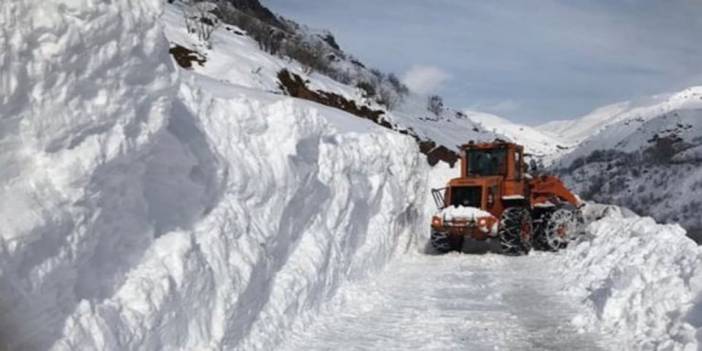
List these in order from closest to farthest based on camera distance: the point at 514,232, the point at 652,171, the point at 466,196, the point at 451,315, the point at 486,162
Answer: the point at 451,315, the point at 514,232, the point at 466,196, the point at 486,162, the point at 652,171

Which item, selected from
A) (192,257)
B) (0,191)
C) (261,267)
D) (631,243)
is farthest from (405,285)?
(0,191)

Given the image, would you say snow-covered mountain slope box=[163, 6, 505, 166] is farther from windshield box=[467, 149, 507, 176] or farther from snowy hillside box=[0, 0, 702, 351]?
snowy hillside box=[0, 0, 702, 351]

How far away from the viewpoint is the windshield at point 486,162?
17281mm

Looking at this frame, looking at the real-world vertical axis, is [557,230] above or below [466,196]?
below

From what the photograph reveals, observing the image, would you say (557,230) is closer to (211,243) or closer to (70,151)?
(211,243)

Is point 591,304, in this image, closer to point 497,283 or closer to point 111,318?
point 497,283

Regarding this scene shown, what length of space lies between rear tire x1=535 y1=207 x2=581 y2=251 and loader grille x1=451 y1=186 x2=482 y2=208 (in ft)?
5.53

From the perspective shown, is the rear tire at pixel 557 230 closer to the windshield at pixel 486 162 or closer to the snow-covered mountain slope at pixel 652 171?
the windshield at pixel 486 162

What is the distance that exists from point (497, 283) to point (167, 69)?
7.61 metres

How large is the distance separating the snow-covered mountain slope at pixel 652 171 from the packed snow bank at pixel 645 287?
15554 mm

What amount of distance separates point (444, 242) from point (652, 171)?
361 ft

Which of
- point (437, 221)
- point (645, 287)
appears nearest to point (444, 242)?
point (437, 221)

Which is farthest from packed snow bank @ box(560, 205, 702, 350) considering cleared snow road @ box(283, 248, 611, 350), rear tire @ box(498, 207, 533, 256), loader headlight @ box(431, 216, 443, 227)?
loader headlight @ box(431, 216, 443, 227)

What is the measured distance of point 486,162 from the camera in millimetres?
17500
